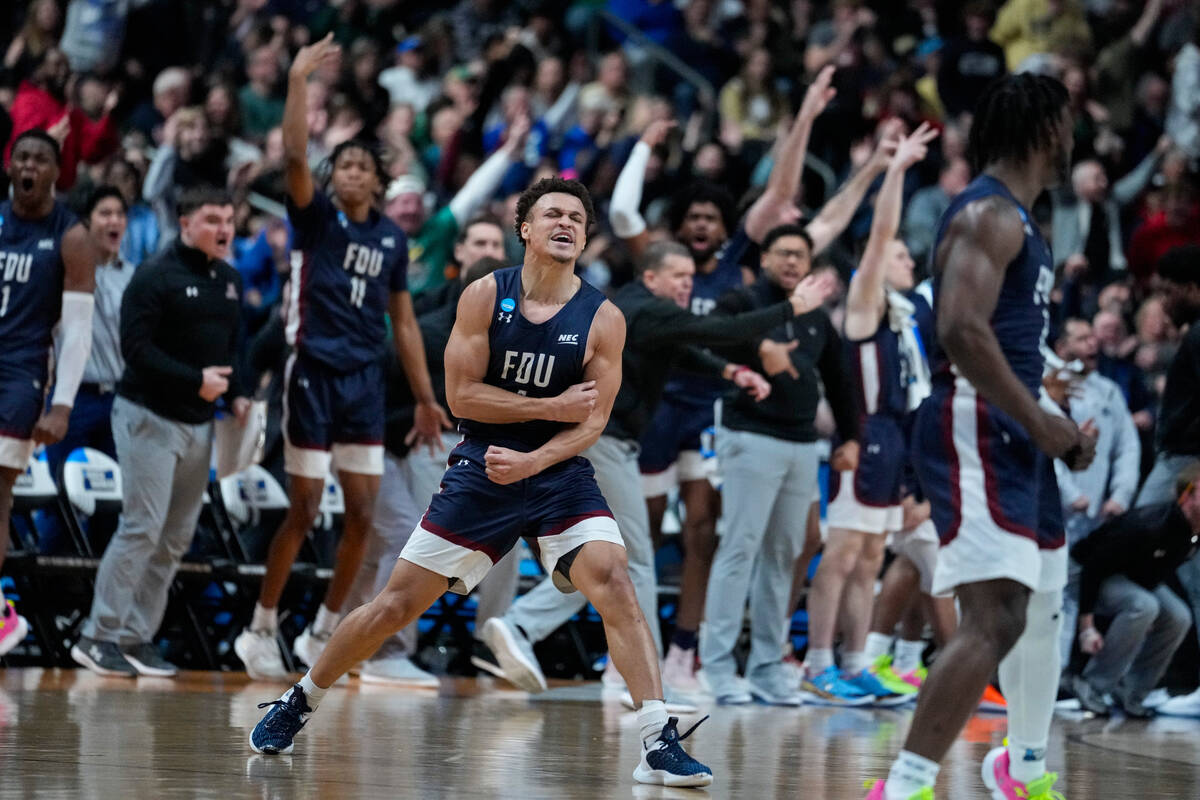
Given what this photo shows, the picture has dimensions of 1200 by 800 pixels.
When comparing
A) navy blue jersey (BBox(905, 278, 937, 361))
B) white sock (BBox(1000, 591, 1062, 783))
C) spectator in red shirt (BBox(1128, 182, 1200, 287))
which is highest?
spectator in red shirt (BBox(1128, 182, 1200, 287))

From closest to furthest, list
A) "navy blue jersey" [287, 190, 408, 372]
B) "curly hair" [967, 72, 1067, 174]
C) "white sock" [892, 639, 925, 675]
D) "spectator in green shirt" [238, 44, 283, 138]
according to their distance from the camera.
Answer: "curly hair" [967, 72, 1067, 174]
"navy blue jersey" [287, 190, 408, 372]
"white sock" [892, 639, 925, 675]
"spectator in green shirt" [238, 44, 283, 138]

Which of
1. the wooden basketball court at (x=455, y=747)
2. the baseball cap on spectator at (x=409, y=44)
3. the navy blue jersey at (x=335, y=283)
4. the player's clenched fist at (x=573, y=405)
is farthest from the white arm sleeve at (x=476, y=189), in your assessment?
the baseball cap on spectator at (x=409, y=44)

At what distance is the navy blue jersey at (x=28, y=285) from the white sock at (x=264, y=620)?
1.66 metres

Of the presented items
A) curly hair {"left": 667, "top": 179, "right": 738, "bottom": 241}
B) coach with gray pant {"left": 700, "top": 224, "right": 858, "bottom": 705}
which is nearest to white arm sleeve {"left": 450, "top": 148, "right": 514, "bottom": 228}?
curly hair {"left": 667, "top": 179, "right": 738, "bottom": 241}

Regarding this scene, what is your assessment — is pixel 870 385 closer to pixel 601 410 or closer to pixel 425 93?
pixel 601 410

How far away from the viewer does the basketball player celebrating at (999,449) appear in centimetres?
485

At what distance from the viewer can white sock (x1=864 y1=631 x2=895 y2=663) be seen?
9922 mm

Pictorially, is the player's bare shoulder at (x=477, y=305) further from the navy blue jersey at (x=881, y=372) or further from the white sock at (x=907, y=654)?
the white sock at (x=907, y=654)

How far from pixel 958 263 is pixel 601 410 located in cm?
165

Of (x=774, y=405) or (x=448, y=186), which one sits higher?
(x=448, y=186)

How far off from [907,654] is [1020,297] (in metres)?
5.55

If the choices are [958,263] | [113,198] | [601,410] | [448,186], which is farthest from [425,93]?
[958,263]

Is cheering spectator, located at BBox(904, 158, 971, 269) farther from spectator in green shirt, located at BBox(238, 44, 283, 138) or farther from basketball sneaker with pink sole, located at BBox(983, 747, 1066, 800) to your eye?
basketball sneaker with pink sole, located at BBox(983, 747, 1066, 800)

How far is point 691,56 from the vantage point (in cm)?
1684
